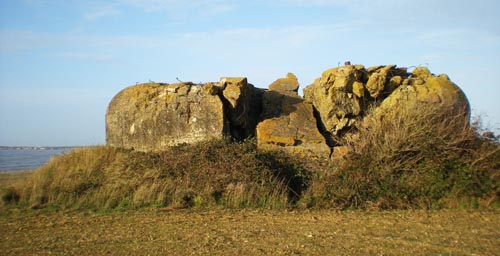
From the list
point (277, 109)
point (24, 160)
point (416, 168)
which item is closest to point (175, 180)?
point (277, 109)

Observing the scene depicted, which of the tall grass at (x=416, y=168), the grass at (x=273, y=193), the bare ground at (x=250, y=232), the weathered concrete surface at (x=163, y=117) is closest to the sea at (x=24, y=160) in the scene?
the weathered concrete surface at (x=163, y=117)

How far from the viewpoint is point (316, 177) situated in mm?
12180

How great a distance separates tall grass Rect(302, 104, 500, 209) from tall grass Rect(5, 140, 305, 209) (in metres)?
1.08

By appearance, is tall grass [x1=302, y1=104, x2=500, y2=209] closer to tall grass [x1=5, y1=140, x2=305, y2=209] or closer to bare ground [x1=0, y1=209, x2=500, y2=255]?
bare ground [x1=0, y1=209, x2=500, y2=255]

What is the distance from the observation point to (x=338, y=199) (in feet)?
36.5

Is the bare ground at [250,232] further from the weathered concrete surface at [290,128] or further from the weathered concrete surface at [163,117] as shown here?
the weathered concrete surface at [163,117]

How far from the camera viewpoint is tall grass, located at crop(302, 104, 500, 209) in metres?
11.1

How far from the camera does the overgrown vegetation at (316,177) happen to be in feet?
36.4

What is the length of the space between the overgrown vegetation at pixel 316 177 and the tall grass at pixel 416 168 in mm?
24

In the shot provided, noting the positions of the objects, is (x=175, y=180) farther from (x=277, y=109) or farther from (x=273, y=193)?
(x=277, y=109)

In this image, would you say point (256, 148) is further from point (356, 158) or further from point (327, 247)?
point (327, 247)

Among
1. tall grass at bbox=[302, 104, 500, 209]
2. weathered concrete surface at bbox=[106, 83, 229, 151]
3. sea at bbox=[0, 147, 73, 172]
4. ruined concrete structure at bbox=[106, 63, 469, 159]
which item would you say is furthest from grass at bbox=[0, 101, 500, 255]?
sea at bbox=[0, 147, 73, 172]

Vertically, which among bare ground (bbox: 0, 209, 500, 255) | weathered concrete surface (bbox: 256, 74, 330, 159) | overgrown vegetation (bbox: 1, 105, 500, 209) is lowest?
bare ground (bbox: 0, 209, 500, 255)

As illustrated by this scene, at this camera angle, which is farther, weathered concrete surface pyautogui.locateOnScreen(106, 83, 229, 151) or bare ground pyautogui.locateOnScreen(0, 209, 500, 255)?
weathered concrete surface pyautogui.locateOnScreen(106, 83, 229, 151)
